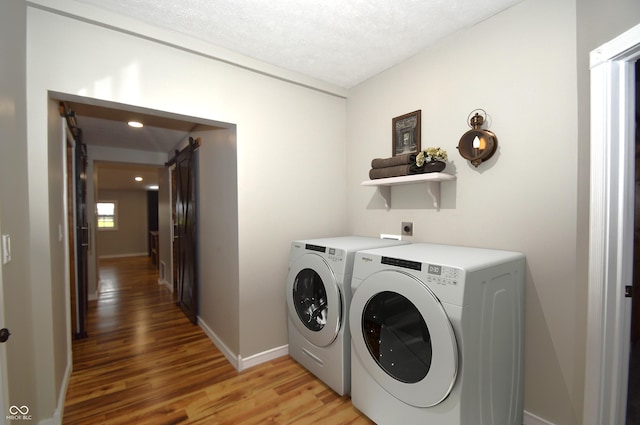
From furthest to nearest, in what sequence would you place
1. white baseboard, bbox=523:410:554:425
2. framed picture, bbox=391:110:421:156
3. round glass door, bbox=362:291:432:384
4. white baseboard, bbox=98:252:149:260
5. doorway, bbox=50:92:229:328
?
white baseboard, bbox=98:252:149:260, doorway, bbox=50:92:229:328, framed picture, bbox=391:110:421:156, white baseboard, bbox=523:410:554:425, round glass door, bbox=362:291:432:384

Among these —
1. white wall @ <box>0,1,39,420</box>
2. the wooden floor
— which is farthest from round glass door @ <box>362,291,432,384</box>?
white wall @ <box>0,1,39,420</box>

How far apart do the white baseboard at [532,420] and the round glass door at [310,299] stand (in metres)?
1.24

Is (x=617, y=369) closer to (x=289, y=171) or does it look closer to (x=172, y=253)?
(x=289, y=171)

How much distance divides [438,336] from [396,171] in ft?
3.73

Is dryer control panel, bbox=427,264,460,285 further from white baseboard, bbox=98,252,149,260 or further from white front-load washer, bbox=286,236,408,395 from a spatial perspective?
white baseboard, bbox=98,252,149,260

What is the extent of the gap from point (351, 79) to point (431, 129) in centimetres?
95

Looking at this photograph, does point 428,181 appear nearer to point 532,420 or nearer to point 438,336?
point 438,336

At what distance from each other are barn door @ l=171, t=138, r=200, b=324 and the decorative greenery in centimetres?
234

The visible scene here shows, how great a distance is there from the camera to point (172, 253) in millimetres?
4180

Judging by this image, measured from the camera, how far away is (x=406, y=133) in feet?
7.00

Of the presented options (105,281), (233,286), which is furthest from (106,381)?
(105,281)

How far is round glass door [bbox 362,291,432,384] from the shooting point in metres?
1.32

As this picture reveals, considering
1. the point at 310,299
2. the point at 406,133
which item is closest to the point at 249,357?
the point at 310,299

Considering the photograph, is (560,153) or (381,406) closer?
(560,153)
